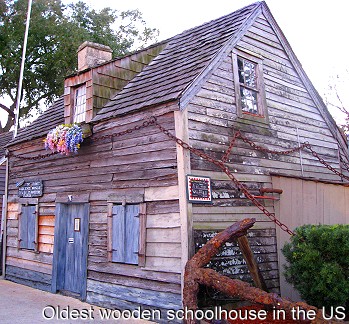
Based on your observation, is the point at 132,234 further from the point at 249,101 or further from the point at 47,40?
the point at 47,40

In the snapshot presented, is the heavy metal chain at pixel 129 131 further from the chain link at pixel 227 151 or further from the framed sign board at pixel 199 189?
the framed sign board at pixel 199 189

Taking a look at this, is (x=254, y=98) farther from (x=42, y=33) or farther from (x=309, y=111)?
(x=42, y=33)

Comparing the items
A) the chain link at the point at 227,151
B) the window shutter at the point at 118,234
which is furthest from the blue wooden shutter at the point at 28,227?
the window shutter at the point at 118,234

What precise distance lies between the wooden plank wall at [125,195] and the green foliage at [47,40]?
64.0ft

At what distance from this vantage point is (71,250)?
10.0 m

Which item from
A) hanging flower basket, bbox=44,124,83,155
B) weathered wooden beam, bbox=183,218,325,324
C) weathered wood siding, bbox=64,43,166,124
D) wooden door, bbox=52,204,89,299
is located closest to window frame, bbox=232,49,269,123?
weathered wood siding, bbox=64,43,166,124

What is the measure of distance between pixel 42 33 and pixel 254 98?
23426 millimetres

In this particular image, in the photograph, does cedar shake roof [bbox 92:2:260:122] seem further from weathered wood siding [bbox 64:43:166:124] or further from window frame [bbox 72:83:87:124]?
window frame [bbox 72:83:87:124]

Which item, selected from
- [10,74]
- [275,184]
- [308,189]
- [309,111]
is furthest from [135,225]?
[10,74]

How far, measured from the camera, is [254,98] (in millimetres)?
9641

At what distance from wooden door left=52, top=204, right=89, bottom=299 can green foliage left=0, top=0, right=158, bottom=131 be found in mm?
20428

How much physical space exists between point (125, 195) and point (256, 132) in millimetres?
3188

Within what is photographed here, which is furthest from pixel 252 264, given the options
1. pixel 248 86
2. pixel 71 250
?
pixel 71 250

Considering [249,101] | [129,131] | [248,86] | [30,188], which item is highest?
[248,86]
